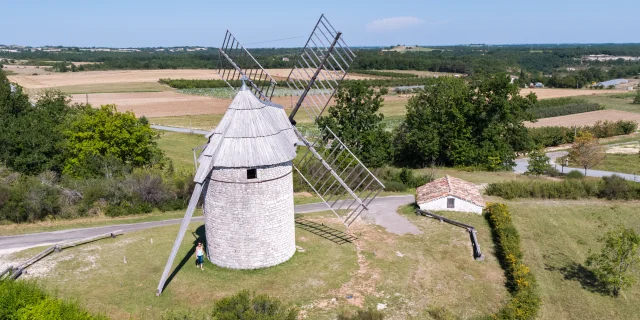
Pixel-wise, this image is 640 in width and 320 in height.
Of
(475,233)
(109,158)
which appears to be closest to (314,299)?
(475,233)

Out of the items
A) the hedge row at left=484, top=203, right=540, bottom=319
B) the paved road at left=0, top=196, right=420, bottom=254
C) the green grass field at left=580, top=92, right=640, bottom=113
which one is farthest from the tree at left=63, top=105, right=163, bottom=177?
the green grass field at left=580, top=92, right=640, bottom=113

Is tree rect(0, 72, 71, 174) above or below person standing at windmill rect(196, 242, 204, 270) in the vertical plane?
above

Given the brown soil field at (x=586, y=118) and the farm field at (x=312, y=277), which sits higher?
the brown soil field at (x=586, y=118)

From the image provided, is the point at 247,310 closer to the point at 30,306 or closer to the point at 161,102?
the point at 30,306

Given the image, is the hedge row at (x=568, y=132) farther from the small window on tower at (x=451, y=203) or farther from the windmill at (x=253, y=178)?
the windmill at (x=253, y=178)

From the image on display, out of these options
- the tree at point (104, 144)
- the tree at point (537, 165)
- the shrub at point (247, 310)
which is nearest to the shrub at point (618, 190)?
the tree at point (537, 165)

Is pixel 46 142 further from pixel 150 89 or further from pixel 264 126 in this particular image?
pixel 150 89

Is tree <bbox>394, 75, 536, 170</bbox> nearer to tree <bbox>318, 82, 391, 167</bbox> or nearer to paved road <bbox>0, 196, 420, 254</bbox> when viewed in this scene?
tree <bbox>318, 82, 391, 167</bbox>
